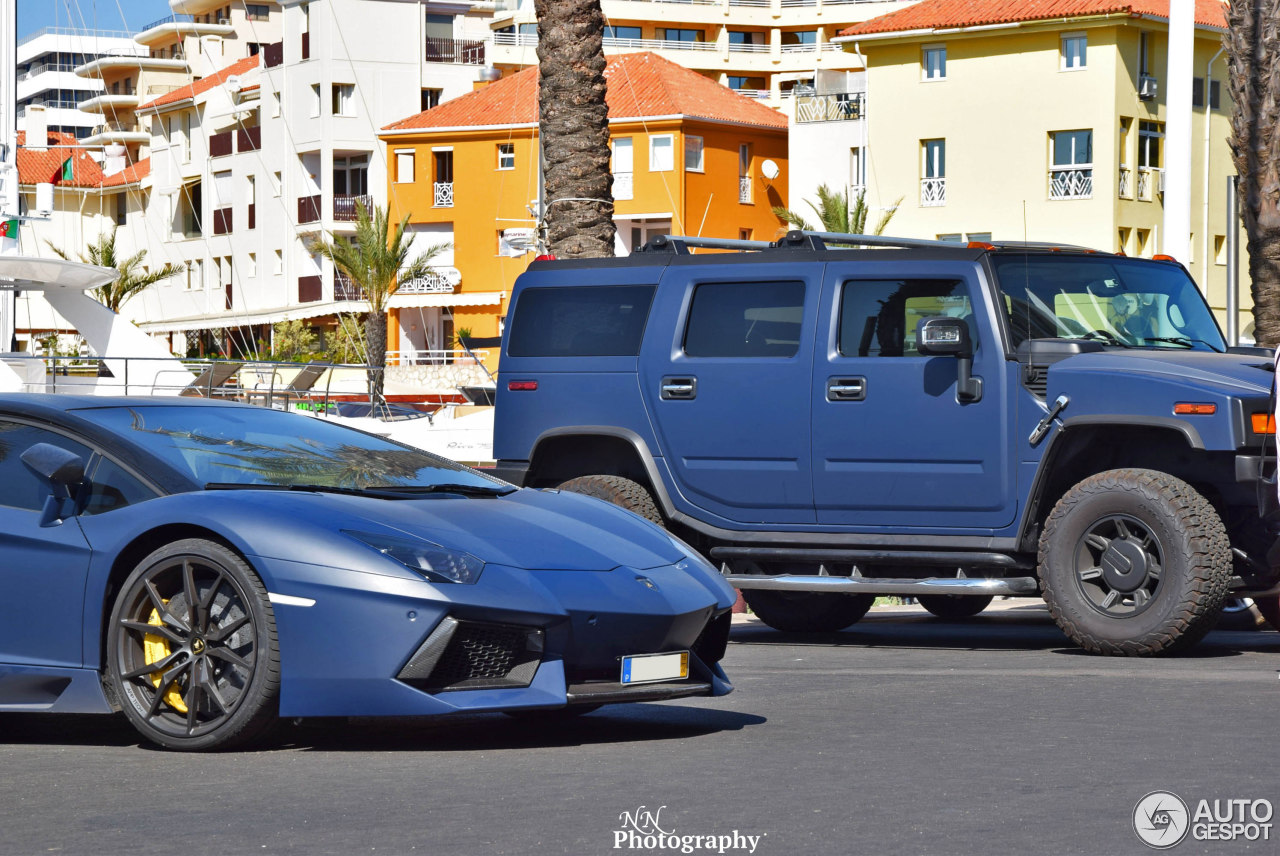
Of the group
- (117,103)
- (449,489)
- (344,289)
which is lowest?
(449,489)

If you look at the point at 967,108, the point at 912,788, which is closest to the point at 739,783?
the point at 912,788

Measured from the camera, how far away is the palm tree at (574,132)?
61.5 ft

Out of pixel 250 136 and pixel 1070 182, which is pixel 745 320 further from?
pixel 250 136

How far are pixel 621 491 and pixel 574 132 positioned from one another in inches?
317

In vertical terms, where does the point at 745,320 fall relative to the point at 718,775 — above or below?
above

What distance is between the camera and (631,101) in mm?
73625

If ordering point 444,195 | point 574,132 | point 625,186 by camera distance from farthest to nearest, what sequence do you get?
point 444,195, point 625,186, point 574,132

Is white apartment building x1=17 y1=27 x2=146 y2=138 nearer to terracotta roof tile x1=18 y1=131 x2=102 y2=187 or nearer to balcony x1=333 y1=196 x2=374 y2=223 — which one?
terracotta roof tile x1=18 y1=131 x2=102 y2=187

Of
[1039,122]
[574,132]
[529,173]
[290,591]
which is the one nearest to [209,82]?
[529,173]

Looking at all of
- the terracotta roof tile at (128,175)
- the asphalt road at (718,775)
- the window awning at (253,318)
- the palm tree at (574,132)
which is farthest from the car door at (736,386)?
the terracotta roof tile at (128,175)

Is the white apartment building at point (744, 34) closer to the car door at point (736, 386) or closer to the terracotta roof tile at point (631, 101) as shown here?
the terracotta roof tile at point (631, 101)

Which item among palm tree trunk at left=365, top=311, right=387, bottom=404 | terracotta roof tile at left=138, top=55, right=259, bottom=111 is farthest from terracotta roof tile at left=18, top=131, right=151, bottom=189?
palm tree trunk at left=365, top=311, right=387, bottom=404

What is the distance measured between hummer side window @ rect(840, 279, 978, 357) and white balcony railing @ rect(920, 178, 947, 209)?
2065 inches

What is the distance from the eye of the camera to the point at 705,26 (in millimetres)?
100312
